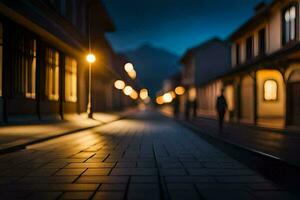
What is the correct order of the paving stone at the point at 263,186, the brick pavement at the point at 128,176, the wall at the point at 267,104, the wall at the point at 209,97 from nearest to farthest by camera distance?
→ the brick pavement at the point at 128,176 → the paving stone at the point at 263,186 → the wall at the point at 267,104 → the wall at the point at 209,97

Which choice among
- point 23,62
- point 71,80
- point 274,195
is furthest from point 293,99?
point 71,80

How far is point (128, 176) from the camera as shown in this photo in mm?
6203

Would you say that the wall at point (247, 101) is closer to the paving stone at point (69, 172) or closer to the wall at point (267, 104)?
the wall at point (267, 104)

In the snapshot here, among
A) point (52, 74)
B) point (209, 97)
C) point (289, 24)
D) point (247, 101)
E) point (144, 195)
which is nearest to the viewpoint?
point (144, 195)

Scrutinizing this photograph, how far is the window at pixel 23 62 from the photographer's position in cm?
1729

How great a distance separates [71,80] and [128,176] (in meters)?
22.7

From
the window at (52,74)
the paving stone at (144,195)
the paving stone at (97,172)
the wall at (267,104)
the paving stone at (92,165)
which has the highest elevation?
the window at (52,74)

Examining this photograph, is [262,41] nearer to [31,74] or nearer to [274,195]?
[31,74]

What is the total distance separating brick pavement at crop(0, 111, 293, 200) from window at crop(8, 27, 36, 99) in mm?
8796

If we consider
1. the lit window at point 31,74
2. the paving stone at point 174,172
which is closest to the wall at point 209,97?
the lit window at point 31,74

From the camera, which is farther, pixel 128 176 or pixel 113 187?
pixel 128 176

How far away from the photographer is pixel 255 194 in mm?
5027

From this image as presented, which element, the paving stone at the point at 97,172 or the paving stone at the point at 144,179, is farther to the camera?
the paving stone at the point at 97,172

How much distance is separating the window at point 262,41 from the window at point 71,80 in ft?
44.0
